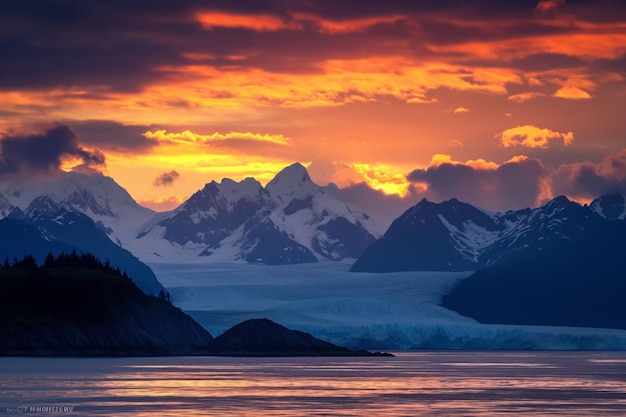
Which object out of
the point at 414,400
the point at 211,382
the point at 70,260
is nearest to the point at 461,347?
the point at 70,260

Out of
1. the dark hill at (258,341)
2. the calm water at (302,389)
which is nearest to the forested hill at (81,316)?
the dark hill at (258,341)

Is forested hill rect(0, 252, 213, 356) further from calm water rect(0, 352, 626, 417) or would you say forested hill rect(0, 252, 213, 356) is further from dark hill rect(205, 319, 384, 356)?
calm water rect(0, 352, 626, 417)

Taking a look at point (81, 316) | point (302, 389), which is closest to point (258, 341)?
point (81, 316)

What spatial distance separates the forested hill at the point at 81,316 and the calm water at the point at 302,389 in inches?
272

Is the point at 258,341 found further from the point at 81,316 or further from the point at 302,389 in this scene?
the point at 302,389

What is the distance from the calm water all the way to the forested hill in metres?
6.90

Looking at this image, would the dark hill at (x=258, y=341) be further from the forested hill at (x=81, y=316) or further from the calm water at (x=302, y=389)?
the calm water at (x=302, y=389)

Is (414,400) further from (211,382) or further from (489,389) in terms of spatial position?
(211,382)

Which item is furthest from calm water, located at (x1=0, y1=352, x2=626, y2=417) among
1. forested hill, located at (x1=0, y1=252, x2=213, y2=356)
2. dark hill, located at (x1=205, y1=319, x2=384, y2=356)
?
dark hill, located at (x1=205, y1=319, x2=384, y2=356)

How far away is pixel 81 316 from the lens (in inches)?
5792

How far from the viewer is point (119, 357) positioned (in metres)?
148

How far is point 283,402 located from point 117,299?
71.0 m

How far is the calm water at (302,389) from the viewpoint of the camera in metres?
77.6

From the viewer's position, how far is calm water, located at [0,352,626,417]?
77562mm
